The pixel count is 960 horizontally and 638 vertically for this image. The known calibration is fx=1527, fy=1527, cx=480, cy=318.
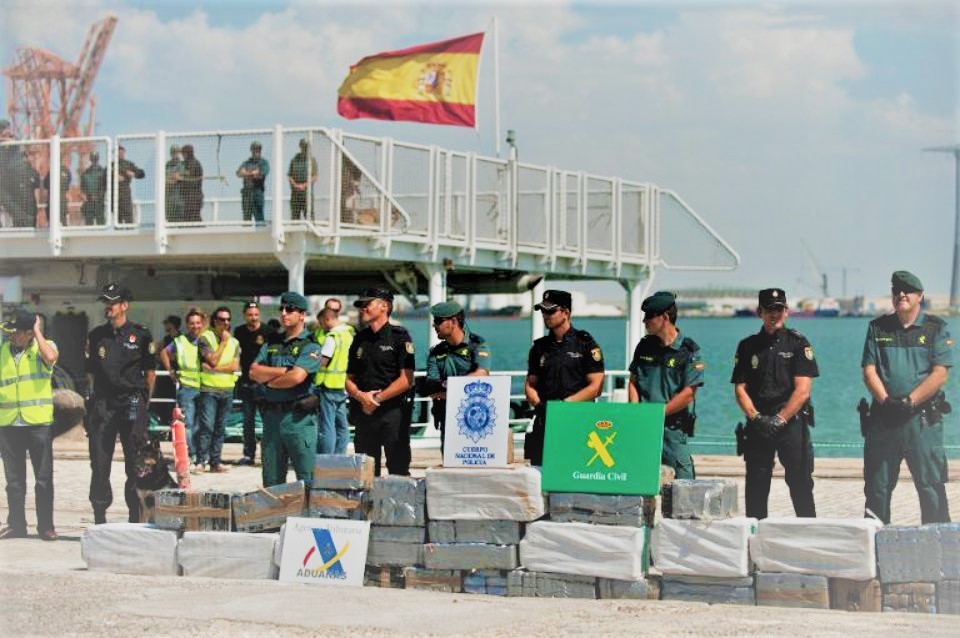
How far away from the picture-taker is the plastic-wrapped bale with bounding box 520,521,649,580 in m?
9.35

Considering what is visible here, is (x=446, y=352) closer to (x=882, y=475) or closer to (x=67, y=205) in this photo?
(x=882, y=475)

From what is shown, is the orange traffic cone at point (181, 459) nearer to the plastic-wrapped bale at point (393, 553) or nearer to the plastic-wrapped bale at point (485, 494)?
the plastic-wrapped bale at point (393, 553)

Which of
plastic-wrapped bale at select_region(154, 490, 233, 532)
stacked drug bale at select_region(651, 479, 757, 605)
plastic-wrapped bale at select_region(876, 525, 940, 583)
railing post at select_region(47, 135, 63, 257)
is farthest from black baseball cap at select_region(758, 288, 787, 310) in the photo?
railing post at select_region(47, 135, 63, 257)

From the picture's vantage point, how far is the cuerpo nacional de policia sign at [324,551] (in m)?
10.1

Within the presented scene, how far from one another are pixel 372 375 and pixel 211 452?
662 cm

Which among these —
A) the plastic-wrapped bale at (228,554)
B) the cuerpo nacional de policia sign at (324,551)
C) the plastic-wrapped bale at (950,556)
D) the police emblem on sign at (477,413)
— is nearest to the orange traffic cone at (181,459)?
the plastic-wrapped bale at (228,554)

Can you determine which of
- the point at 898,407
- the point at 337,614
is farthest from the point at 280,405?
the point at 898,407

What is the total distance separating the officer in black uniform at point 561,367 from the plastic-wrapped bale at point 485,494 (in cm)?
87

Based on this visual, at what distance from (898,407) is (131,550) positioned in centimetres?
537

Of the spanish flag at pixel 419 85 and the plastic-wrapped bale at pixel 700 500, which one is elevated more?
the spanish flag at pixel 419 85

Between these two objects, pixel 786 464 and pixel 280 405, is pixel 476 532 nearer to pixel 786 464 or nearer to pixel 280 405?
pixel 786 464

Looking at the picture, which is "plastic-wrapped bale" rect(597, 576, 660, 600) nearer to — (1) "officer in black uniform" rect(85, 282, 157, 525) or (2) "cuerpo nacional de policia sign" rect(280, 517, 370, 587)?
(2) "cuerpo nacional de policia sign" rect(280, 517, 370, 587)

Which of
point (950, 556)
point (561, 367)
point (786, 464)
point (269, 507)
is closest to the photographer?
point (950, 556)

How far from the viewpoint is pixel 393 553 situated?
1002 cm
